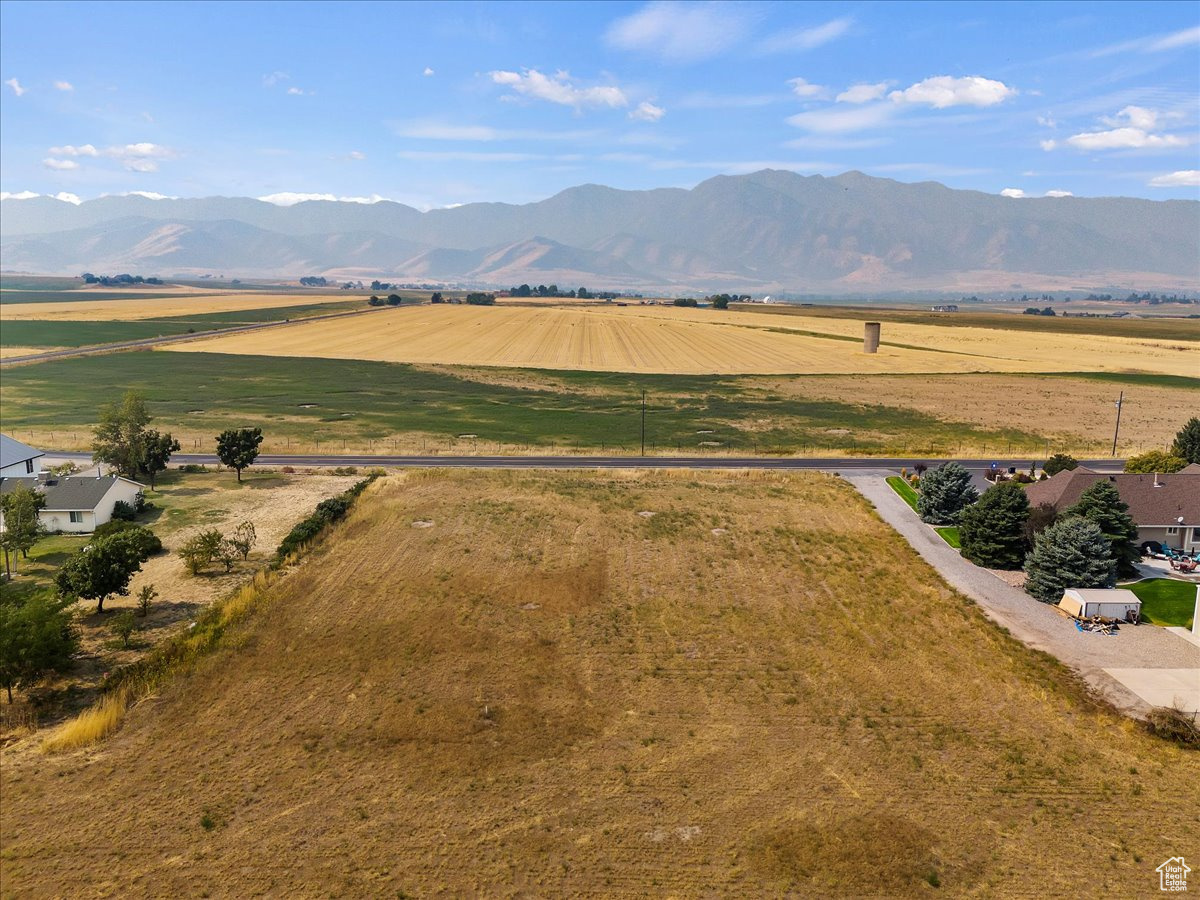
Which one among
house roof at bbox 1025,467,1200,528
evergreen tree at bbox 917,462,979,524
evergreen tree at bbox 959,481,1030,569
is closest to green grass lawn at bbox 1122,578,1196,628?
house roof at bbox 1025,467,1200,528

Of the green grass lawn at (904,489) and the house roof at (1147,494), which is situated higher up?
the house roof at (1147,494)

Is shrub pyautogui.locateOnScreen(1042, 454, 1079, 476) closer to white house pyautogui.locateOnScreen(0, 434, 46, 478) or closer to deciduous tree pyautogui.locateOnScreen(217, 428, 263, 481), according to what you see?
deciduous tree pyautogui.locateOnScreen(217, 428, 263, 481)

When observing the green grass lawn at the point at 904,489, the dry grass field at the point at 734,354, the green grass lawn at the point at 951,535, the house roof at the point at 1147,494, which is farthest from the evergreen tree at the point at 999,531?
the dry grass field at the point at 734,354

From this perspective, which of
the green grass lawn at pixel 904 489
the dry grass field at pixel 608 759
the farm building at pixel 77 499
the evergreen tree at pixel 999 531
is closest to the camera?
the dry grass field at pixel 608 759

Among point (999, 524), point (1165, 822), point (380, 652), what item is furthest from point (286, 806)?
point (999, 524)

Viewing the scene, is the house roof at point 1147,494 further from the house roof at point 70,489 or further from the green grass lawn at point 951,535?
the house roof at point 70,489

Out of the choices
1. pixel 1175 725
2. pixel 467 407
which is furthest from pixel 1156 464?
pixel 467 407

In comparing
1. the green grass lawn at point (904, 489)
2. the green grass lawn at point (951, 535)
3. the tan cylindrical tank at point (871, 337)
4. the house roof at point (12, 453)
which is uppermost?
the tan cylindrical tank at point (871, 337)

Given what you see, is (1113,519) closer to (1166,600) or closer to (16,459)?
(1166,600)
